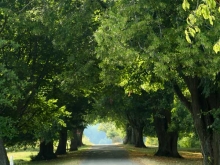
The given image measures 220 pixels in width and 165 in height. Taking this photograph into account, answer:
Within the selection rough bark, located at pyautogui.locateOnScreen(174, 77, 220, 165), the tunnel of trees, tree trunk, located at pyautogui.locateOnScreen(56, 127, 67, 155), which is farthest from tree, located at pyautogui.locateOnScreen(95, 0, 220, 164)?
tree trunk, located at pyautogui.locateOnScreen(56, 127, 67, 155)

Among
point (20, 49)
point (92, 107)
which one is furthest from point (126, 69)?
point (92, 107)

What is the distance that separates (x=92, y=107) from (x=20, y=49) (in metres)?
14.7

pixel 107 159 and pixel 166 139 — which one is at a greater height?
pixel 166 139

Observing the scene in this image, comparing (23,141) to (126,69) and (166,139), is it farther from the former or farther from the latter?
(126,69)

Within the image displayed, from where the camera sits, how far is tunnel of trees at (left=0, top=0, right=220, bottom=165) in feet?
38.3

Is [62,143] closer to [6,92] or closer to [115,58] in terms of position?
[6,92]

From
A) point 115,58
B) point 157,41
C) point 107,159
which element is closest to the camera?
point 157,41

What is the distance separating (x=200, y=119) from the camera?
16.8m

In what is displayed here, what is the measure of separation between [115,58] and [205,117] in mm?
5977

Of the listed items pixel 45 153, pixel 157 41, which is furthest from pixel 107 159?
pixel 157 41

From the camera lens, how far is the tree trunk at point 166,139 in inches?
1287

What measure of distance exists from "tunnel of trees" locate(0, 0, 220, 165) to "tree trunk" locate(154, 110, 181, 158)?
8 cm

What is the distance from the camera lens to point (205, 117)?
16.7 metres

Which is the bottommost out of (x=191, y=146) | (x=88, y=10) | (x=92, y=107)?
(x=191, y=146)
